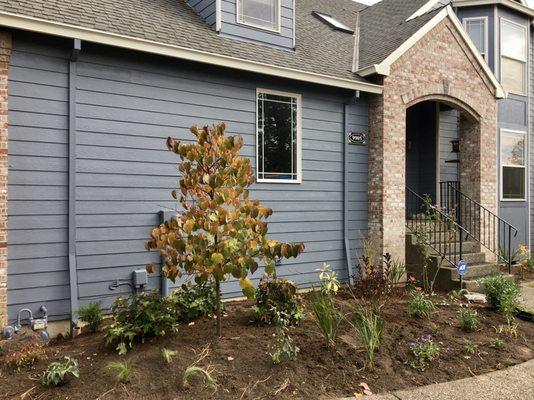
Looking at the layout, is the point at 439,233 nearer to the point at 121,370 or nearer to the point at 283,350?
the point at 283,350

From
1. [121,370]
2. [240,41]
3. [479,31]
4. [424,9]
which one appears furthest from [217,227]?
[479,31]

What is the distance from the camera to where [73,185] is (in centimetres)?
564

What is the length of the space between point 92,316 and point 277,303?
2.26m

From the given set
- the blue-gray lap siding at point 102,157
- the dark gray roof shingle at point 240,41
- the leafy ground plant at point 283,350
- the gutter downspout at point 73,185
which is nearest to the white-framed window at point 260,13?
the dark gray roof shingle at point 240,41

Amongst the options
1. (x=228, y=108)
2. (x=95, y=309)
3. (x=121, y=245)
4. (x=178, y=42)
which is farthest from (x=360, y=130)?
(x=95, y=309)

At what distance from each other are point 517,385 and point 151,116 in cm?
537

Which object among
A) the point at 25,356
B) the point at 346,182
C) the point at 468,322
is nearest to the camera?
the point at 25,356

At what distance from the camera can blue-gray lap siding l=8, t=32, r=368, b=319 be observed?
5375mm

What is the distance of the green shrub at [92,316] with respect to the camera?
5367 mm

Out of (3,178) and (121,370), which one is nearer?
(121,370)

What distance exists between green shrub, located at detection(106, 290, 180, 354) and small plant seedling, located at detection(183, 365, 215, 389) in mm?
798

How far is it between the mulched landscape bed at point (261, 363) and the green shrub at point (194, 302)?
4.7 inches

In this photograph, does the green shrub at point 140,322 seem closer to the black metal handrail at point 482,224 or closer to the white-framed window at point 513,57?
the black metal handrail at point 482,224

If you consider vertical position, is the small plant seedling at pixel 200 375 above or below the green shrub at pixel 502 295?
below
